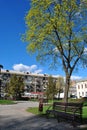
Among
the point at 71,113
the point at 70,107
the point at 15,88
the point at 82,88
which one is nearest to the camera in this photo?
the point at 71,113

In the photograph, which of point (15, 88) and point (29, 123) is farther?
point (15, 88)

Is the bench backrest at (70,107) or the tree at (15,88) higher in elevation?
the tree at (15,88)

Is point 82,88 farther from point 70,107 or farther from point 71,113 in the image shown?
point 71,113

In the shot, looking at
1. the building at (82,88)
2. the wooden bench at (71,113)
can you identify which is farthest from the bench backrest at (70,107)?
the building at (82,88)

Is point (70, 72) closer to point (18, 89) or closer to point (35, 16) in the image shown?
point (35, 16)

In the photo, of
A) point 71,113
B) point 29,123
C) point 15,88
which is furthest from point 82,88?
point 29,123

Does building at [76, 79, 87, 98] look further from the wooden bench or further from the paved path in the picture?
the wooden bench

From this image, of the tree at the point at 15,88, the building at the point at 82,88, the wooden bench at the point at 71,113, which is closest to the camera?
the wooden bench at the point at 71,113

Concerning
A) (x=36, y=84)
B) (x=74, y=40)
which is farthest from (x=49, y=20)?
(x=36, y=84)

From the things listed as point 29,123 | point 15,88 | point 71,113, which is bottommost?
point 29,123

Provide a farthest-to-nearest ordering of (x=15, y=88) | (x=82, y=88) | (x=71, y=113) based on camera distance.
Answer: (x=82, y=88), (x=15, y=88), (x=71, y=113)

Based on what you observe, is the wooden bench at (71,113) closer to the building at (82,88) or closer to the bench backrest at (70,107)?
the bench backrest at (70,107)

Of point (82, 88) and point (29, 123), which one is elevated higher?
point (82, 88)

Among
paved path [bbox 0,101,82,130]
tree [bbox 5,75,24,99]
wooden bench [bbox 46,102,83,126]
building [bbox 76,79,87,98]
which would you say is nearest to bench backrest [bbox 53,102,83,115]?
wooden bench [bbox 46,102,83,126]
